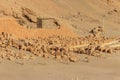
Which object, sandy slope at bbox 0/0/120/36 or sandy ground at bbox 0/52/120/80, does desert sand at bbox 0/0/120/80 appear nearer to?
sandy ground at bbox 0/52/120/80

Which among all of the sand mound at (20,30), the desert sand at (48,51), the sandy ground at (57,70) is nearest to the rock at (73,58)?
the desert sand at (48,51)

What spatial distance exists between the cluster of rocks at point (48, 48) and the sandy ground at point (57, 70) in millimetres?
370

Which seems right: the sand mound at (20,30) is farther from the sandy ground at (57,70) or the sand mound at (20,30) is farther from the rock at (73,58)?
the sandy ground at (57,70)

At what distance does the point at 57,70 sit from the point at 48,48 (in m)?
2.04

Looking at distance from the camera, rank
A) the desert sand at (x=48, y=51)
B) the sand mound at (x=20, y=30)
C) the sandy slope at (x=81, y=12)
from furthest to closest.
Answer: the sandy slope at (x=81, y=12)
the sand mound at (x=20, y=30)
the desert sand at (x=48, y=51)

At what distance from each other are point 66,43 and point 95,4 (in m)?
15.3

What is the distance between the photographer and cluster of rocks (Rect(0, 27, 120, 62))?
459 inches

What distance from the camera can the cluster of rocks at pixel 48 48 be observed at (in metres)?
11.7

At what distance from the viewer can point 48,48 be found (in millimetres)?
12555

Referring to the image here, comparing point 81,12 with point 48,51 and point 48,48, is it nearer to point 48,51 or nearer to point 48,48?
point 48,48

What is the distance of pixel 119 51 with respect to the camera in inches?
559

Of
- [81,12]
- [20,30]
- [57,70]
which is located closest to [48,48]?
[57,70]

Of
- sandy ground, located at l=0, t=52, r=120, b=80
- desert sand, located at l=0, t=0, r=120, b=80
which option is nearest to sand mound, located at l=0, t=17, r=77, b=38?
desert sand, located at l=0, t=0, r=120, b=80

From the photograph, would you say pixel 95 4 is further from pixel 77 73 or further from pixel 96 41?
pixel 77 73
